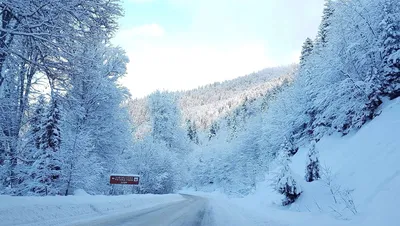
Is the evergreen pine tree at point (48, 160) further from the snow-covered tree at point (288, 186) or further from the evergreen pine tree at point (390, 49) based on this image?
the evergreen pine tree at point (390, 49)

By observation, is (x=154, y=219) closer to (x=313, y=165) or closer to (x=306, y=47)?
(x=313, y=165)

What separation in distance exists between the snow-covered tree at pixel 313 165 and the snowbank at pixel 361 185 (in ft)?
1.58

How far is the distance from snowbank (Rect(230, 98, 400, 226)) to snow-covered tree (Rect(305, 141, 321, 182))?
1.58ft

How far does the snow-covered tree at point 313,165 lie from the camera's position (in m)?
12.8

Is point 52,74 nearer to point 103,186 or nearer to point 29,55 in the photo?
point 29,55

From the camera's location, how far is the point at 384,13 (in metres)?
15.1

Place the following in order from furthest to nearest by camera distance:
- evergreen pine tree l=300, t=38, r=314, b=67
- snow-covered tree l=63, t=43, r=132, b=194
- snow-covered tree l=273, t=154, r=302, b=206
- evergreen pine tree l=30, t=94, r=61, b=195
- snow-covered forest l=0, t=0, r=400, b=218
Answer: evergreen pine tree l=300, t=38, r=314, b=67
snow-covered tree l=63, t=43, r=132, b=194
evergreen pine tree l=30, t=94, r=61, b=195
snow-covered tree l=273, t=154, r=302, b=206
snow-covered forest l=0, t=0, r=400, b=218

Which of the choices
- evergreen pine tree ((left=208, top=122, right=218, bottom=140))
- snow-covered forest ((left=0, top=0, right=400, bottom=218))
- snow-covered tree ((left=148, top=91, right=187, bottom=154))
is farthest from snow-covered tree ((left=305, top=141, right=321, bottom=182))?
evergreen pine tree ((left=208, top=122, right=218, bottom=140))

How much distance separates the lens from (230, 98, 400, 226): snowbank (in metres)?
7.11

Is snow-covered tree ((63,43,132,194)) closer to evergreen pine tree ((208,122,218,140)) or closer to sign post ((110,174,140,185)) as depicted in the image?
sign post ((110,174,140,185))

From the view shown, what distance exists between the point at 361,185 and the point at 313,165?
379 cm

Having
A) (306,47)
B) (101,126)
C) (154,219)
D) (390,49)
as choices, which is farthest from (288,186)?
(306,47)

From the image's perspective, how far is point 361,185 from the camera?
30.5ft

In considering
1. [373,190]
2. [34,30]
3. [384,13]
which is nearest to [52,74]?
[34,30]
